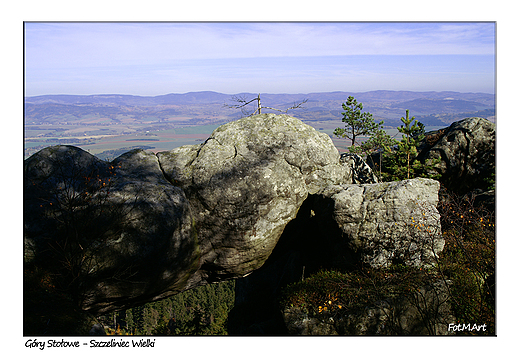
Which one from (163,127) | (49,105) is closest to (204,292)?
(163,127)

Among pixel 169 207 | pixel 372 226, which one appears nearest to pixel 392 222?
pixel 372 226

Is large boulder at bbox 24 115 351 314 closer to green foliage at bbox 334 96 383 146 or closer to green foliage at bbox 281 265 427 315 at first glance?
green foliage at bbox 281 265 427 315

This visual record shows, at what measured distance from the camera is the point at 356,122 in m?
26.3

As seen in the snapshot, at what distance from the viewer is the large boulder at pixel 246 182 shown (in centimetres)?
1287

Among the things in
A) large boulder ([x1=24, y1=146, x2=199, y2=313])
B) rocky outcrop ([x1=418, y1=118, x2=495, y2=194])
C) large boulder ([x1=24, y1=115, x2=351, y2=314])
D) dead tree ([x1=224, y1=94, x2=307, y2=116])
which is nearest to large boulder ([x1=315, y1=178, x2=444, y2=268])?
large boulder ([x1=24, y1=115, x2=351, y2=314])

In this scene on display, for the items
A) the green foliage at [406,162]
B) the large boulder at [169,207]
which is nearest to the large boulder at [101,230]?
the large boulder at [169,207]

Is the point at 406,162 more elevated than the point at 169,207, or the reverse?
the point at 406,162

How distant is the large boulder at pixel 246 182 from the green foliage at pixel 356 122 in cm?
1236

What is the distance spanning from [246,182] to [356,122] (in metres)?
16.9

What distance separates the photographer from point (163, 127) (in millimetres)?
175125

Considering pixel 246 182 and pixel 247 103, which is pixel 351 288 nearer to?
pixel 246 182

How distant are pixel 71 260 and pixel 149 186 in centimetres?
369

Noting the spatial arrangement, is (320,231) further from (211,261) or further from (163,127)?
(163,127)

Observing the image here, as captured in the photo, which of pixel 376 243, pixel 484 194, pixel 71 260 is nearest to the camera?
pixel 71 260
